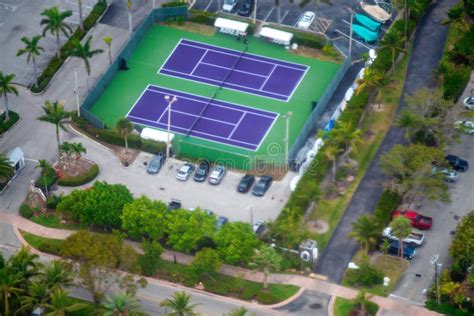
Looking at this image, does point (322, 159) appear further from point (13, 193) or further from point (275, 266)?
point (13, 193)

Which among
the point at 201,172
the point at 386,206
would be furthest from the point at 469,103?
the point at 201,172

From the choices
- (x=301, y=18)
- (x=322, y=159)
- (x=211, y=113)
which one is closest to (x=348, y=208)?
(x=322, y=159)

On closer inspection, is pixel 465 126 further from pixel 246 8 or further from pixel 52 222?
pixel 52 222

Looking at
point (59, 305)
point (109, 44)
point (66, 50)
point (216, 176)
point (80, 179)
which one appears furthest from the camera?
point (66, 50)

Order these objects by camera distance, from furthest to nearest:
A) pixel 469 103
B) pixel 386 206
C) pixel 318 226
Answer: pixel 469 103 → pixel 318 226 → pixel 386 206

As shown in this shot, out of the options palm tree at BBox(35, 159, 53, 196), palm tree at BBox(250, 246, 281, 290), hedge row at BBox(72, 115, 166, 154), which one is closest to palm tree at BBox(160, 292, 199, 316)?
palm tree at BBox(250, 246, 281, 290)

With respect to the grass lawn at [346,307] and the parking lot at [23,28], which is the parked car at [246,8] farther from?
the grass lawn at [346,307]

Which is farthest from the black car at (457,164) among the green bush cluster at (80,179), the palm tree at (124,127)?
the green bush cluster at (80,179)
